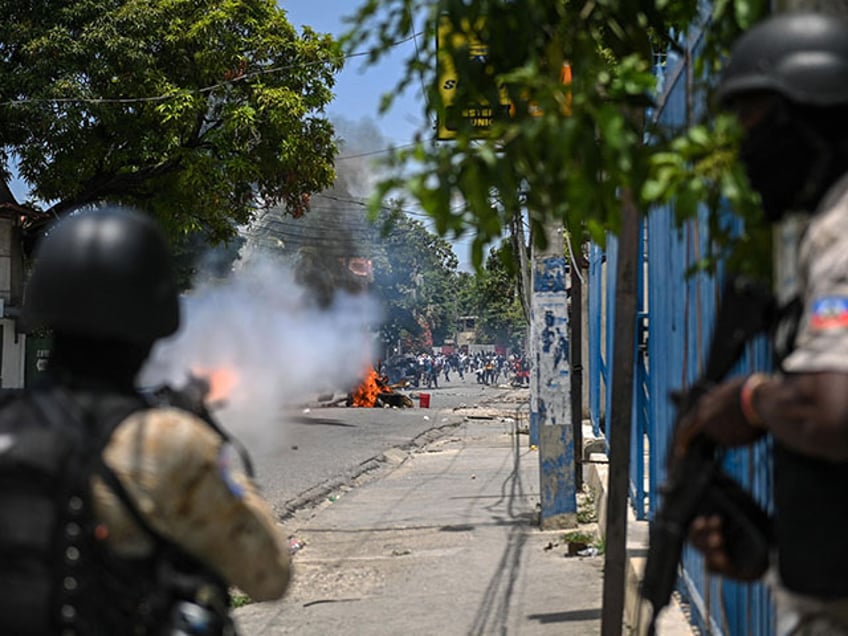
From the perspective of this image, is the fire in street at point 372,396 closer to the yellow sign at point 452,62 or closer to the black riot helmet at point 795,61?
the yellow sign at point 452,62

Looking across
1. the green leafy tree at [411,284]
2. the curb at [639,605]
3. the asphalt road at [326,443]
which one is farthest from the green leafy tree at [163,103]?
the green leafy tree at [411,284]

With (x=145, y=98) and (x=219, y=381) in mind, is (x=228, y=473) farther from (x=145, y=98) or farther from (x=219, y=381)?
(x=145, y=98)

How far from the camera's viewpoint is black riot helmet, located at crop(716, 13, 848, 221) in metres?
1.81

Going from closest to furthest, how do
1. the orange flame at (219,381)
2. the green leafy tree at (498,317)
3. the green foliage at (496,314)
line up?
1. the orange flame at (219,381)
2. the green leafy tree at (498,317)
3. the green foliage at (496,314)

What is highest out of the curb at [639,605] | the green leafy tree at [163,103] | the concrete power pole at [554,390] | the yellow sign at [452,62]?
the green leafy tree at [163,103]

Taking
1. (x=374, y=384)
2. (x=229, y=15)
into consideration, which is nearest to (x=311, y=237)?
(x=374, y=384)

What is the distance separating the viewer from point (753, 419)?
5.93 ft

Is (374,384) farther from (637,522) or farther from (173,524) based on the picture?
(173,524)

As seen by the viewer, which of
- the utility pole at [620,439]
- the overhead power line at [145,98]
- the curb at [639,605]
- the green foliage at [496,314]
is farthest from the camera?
the green foliage at [496,314]

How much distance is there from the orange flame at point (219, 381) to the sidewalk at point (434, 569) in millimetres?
2203

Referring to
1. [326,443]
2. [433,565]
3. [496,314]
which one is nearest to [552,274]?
[433,565]

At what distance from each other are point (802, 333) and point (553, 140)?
0.64m

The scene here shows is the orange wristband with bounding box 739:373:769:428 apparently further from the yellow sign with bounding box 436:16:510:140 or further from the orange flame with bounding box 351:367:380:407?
the orange flame with bounding box 351:367:380:407

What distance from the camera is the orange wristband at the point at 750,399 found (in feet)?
5.89
